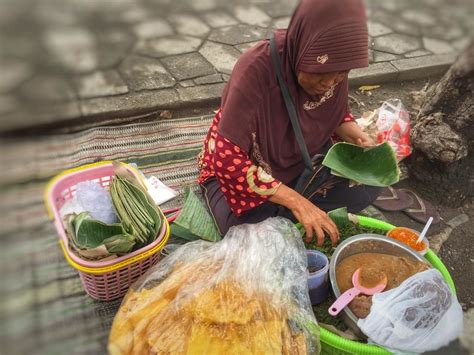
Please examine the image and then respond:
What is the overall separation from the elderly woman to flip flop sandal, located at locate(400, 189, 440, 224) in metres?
0.48

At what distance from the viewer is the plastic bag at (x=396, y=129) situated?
265 cm

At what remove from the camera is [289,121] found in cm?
194

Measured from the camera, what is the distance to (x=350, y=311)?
167cm

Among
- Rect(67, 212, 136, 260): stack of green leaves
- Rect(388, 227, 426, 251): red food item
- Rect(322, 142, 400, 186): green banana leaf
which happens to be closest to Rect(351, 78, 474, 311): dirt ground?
Rect(388, 227, 426, 251): red food item

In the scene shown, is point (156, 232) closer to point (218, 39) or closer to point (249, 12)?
point (218, 39)

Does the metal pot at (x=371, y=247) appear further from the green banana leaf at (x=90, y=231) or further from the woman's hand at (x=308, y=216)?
the green banana leaf at (x=90, y=231)

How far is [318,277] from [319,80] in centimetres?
76

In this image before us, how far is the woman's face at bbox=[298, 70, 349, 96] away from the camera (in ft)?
5.48

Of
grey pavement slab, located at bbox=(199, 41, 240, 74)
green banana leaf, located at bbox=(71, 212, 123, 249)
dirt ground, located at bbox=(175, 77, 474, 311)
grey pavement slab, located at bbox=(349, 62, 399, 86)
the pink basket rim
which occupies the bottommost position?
dirt ground, located at bbox=(175, 77, 474, 311)

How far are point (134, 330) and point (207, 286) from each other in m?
0.29

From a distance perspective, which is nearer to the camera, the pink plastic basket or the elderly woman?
the elderly woman

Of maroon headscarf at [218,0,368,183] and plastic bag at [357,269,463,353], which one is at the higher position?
maroon headscarf at [218,0,368,183]

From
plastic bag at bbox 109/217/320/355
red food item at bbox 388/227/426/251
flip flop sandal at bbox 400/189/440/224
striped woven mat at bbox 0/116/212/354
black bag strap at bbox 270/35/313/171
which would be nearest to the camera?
striped woven mat at bbox 0/116/212/354

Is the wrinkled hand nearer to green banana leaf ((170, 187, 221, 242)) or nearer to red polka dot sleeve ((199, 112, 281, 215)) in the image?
red polka dot sleeve ((199, 112, 281, 215))
